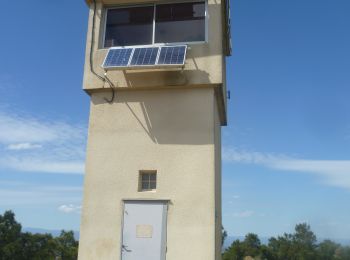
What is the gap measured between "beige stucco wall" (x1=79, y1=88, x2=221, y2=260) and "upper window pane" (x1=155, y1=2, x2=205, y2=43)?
1.51 m

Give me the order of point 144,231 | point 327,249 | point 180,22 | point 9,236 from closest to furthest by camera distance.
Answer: point 144,231 < point 180,22 < point 9,236 < point 327,249

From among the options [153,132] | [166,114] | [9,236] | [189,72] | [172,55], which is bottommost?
[9,236]

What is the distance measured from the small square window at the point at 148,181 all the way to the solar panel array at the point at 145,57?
262 cm

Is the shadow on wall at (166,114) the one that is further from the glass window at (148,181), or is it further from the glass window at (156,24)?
the glass window at (156,24)

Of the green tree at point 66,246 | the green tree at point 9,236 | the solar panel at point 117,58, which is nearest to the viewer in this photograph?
the solar panel at point 117,58

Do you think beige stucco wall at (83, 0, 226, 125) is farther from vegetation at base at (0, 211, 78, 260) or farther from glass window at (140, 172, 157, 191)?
vegetation at base at (0, 211, 78, 260)

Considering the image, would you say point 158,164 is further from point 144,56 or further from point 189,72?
point 144,56

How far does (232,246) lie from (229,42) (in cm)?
4562

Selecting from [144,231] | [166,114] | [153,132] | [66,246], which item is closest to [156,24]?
[166,114]

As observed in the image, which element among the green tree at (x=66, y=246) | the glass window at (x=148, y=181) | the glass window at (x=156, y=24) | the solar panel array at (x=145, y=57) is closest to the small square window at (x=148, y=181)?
the glass window at (x=148, y=181)

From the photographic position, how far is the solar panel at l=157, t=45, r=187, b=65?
923 cm

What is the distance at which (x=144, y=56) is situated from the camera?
9.68 m

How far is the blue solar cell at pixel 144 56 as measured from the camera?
9414 millimetres

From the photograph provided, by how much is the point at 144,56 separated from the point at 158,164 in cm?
270
